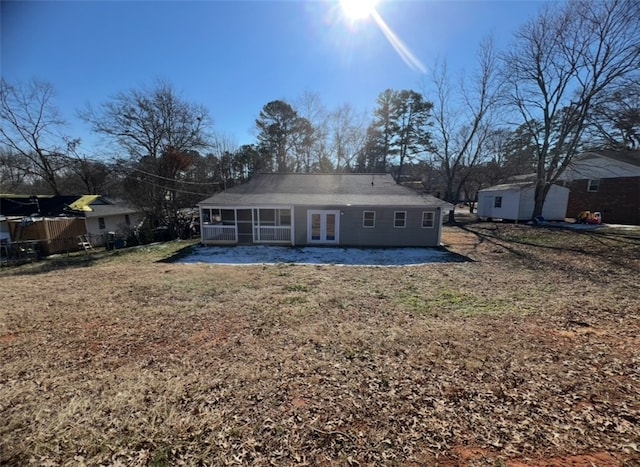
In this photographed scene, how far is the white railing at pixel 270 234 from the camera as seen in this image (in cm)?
1421

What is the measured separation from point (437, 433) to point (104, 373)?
4266 millimetres

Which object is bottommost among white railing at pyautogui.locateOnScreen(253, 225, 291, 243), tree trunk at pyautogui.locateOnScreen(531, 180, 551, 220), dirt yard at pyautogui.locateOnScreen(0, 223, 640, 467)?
dirt yard at pyautogui.locateOnScreen(0, 223, 640, 467)

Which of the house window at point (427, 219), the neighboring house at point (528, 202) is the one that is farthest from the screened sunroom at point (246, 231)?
the neighboring house at point (528, 202)

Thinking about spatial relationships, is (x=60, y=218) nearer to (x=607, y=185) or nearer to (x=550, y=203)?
(x=550, y=203)

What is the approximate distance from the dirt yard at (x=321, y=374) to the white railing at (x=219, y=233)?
6692 mm

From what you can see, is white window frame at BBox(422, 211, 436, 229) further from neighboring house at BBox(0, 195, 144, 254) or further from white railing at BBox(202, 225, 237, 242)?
neighboring house at BBox(0, 195, 144, 254)

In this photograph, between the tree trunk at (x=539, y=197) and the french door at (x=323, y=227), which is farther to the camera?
the tree trunk at (x=539, y=197)

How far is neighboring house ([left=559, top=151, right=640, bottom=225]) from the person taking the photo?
19250 millimetres

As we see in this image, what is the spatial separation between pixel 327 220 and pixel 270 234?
10.3ft

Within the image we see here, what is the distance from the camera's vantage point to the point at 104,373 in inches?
145

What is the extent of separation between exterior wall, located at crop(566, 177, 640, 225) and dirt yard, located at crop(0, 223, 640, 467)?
1830 cm

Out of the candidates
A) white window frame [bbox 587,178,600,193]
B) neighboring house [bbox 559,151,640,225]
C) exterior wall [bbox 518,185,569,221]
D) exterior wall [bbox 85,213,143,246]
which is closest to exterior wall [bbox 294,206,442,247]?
exterior wall [bbox 518,185,569,221]

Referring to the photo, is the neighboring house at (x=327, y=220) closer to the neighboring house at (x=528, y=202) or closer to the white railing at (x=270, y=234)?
the white railing at (x=270, y=234)

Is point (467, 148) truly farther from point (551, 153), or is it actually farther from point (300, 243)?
point (300, 243)
